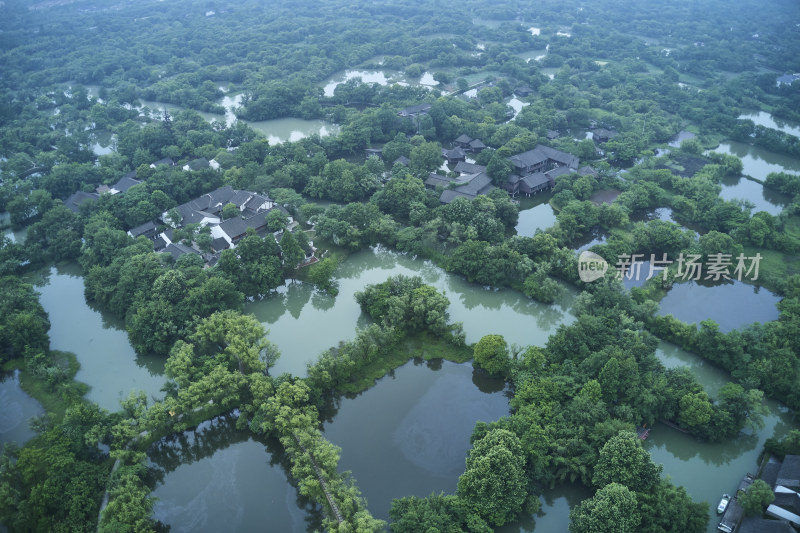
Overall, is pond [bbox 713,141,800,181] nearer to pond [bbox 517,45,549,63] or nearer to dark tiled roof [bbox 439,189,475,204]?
dark tiled roof [bbox 439,189,475,204]

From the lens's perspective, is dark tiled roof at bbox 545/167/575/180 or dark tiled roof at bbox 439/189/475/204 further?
dark tiled roof at bbox 545/167/575/180

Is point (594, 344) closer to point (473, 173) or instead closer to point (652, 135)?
point (473, 173)

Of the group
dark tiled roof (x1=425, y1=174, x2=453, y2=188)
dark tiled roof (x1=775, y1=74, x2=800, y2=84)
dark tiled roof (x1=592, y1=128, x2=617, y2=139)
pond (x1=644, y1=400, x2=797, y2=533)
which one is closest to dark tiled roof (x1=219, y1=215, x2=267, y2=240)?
dark tiled roof (x1=425, y1=174, x2=453, y2=188)

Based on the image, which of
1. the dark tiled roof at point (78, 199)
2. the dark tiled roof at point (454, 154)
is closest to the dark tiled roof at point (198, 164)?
the dark tiled roof at point (78, 199)

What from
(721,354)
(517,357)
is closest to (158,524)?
(517,357)

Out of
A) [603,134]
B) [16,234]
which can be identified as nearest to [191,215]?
[16,234]

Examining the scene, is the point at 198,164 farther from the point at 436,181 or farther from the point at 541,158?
A: the point at 541,158

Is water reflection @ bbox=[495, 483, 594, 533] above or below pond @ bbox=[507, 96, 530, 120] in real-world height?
below
